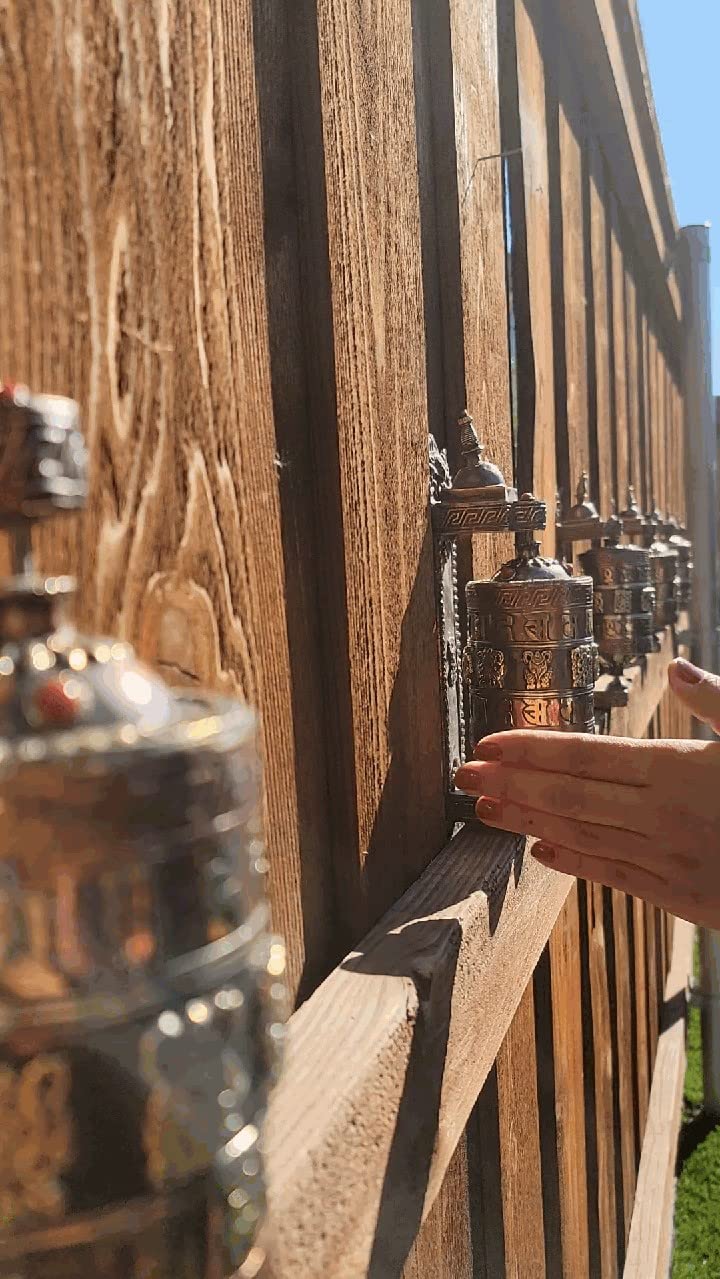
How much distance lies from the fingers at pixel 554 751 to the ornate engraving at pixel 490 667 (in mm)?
59

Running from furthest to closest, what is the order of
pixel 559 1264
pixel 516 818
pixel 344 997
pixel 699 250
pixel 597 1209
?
pixel 699 250 → pixel 597 1209 → pixel 559 1264 → pixel 516 818 → pixel 344 997

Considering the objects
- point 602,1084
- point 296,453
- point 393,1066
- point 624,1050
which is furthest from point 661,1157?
point 296,453

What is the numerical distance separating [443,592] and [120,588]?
574mm

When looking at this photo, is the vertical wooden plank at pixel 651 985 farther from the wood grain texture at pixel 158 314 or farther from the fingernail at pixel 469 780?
the wood grain texture at pixel 158 314

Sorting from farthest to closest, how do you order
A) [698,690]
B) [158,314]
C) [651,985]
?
[651,985]
[698,690]
[158,314]

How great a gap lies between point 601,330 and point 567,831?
1.99 meters

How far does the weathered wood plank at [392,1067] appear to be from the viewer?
51 centimetres

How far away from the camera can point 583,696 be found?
42.6 inches

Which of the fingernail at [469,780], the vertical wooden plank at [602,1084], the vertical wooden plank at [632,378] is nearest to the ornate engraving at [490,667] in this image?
the fingernail at [469,780]

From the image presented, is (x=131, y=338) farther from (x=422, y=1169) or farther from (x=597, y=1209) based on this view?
(x=597, y=1209)

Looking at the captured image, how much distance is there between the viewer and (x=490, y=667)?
1.06 meters

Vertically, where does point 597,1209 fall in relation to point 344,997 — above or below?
below

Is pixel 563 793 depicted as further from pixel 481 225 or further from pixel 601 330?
pixel 601 330

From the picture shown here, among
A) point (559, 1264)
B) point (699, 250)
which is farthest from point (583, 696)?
point (699, 250)
